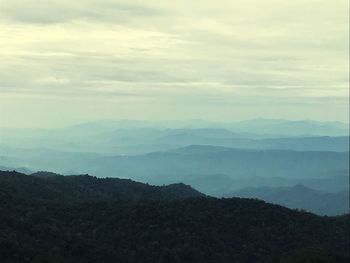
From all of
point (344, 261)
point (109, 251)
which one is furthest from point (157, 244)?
point (344, 261)

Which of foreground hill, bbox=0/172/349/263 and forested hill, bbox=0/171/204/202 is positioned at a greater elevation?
forested hill, bbox=0/171/204/202

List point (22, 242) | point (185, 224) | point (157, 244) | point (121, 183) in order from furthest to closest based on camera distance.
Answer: point (121, 183) → point (185, 224) → point (157, 244) → point (22, 242)

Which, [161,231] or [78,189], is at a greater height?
[78,189]

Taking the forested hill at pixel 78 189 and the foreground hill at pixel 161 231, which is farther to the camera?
the forested hill at pixel 78 189

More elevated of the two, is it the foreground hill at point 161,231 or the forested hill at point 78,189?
the forested hill at point 78,189

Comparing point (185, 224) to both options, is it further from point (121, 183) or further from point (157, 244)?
point (121, 183)
